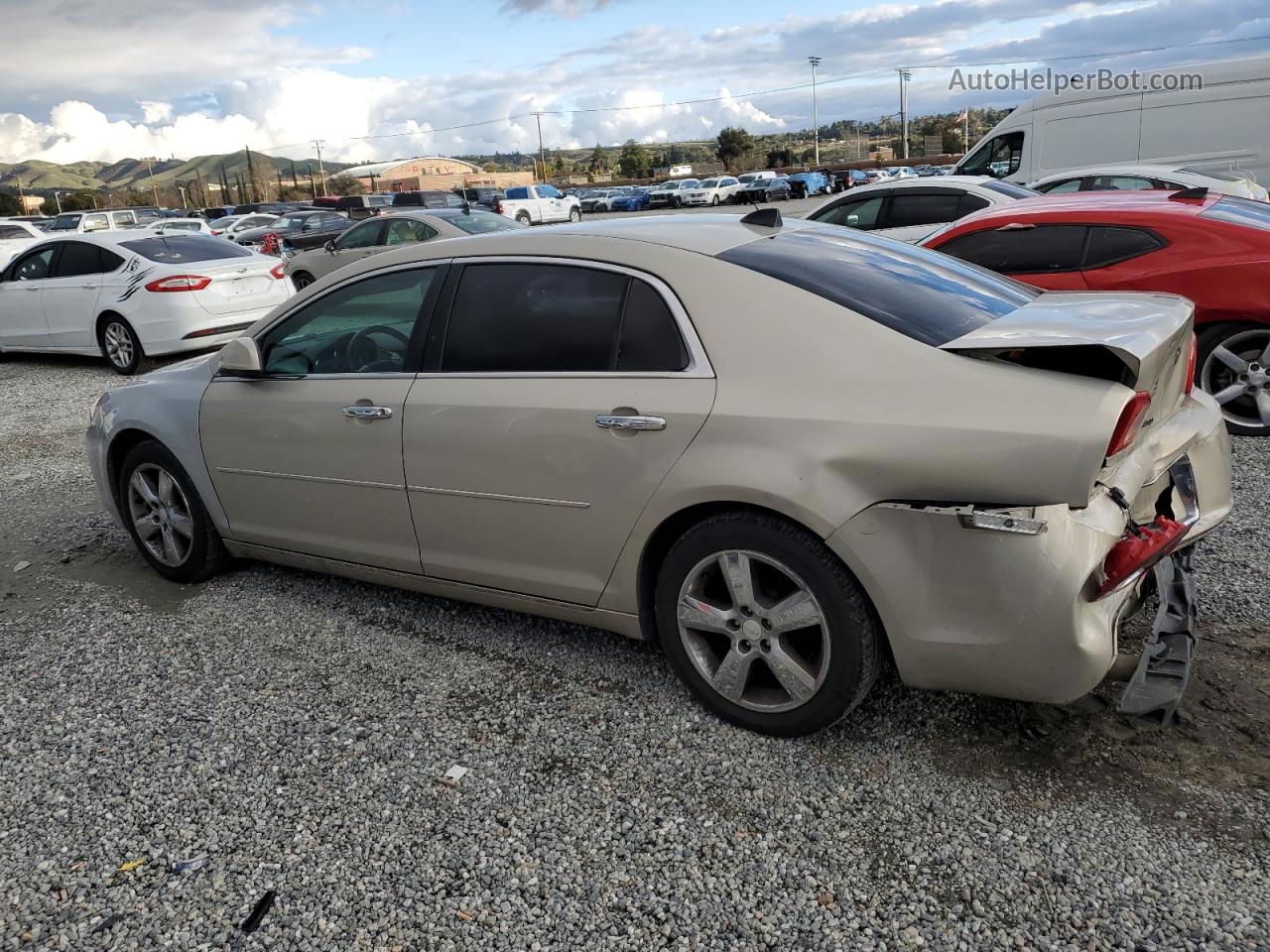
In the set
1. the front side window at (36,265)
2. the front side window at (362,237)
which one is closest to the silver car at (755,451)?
the front side window at (36,265)

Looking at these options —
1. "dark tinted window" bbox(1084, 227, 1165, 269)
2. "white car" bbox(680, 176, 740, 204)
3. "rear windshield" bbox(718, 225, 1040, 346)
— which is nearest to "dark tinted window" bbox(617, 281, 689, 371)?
"rear windshield" bbox(718, 225, 1040, 346)

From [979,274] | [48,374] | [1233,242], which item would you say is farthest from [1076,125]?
[48,374]

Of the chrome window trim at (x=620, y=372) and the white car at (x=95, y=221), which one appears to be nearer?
A: the chrome window trim at (x=620, y=372)

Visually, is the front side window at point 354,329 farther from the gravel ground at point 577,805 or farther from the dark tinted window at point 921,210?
the dark tinted window at point 921,210

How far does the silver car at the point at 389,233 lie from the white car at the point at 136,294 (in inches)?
128

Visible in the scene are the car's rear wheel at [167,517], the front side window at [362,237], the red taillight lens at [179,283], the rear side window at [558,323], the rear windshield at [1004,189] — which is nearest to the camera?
the rear side window at [558,323]

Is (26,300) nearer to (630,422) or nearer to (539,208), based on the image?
(630,422)

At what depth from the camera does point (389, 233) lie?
14875mm

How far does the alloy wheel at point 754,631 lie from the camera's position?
285 centimetres

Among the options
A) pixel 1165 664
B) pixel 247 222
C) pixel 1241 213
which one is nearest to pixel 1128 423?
pixel 1165 664

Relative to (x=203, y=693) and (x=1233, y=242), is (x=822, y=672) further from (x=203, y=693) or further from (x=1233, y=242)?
(x=1233, y=242)

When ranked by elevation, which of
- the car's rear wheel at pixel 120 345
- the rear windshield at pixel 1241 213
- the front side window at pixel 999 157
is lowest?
the car's rear wheel at pixel 120 345

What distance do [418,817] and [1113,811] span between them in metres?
1.90

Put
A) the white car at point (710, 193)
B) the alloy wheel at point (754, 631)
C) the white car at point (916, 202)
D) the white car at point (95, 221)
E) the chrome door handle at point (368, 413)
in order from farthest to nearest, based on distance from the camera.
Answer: the white car at point (710, 193), the white car at point (95, 221), the white car at point (916, 202), the chrome door handle at point (368, 413), the alloy wheel at point (754, 631)
